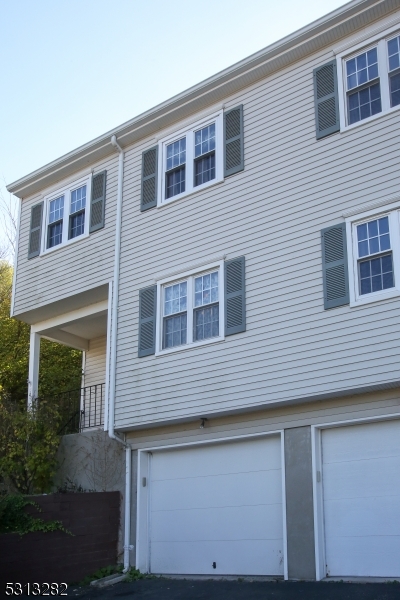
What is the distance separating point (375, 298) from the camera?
1155 centimetres

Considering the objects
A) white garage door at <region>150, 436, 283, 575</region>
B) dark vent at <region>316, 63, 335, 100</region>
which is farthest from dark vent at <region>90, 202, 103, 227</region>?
dark vent at <region>316, 63, 335, 100</region>

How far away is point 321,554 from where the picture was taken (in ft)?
38.3

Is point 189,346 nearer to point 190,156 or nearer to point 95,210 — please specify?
point 190,156

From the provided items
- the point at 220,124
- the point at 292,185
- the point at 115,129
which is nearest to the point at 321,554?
the point at 292,185

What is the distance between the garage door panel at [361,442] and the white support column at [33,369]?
7.58 metres

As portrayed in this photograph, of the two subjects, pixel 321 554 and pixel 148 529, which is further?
pixel 148 529

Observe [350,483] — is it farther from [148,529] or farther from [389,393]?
[148,529]

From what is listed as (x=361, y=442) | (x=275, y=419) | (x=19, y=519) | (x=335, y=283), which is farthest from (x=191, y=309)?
(x=19, y=519)

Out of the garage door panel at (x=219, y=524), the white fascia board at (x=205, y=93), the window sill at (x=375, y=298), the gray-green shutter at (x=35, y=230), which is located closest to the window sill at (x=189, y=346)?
the window sill at (x=375, y=298)

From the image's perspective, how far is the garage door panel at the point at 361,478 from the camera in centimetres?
1138

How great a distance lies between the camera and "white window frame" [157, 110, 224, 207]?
1473 centimetres

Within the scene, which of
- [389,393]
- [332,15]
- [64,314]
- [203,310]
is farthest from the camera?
[64,314]

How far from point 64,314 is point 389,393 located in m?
8.78

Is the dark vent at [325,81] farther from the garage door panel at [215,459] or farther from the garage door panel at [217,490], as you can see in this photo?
the garage door panel at [217,490]
